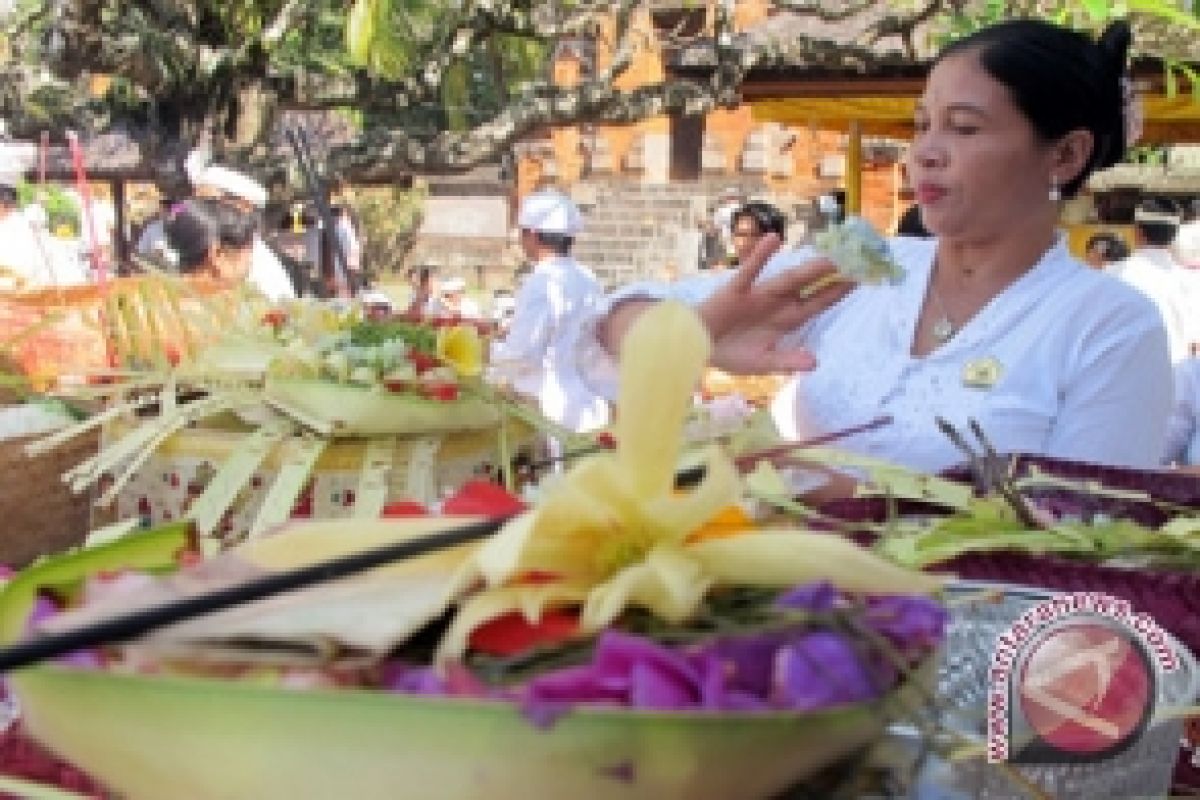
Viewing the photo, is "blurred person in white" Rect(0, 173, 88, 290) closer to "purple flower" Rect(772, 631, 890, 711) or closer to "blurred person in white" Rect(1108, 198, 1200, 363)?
"blurred person in white" Rect(1108, 198, 1200, 363)

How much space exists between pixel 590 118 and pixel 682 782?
9872mm

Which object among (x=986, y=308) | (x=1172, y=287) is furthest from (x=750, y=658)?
(x=1172, y=287)

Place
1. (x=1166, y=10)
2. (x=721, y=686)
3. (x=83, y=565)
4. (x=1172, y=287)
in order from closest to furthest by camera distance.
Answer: (x=721, y=686), (x=83, y=565), (x=1166, y=10), (x=1172, y=287)

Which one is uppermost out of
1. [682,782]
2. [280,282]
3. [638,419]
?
[638,419]

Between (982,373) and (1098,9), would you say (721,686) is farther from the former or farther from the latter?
(1098,9)

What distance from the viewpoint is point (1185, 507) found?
1105 millimetres

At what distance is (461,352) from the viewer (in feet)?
6.44

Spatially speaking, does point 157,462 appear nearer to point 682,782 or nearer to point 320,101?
point 682,782

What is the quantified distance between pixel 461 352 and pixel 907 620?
1385 mm

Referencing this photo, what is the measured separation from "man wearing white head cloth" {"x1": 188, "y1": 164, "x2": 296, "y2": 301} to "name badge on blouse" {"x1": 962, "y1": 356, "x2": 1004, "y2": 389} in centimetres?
383

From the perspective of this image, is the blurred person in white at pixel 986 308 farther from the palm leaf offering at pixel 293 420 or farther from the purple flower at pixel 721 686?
the purple flower at pixel 721 686

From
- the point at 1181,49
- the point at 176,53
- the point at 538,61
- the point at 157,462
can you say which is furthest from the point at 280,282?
the point at 538,61

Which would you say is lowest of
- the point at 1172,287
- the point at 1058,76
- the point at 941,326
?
the point at 1172,287

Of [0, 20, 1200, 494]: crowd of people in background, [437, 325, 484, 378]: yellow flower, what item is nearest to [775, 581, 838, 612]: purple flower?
[0, 20, 1200, 494]: crowd of people in background
